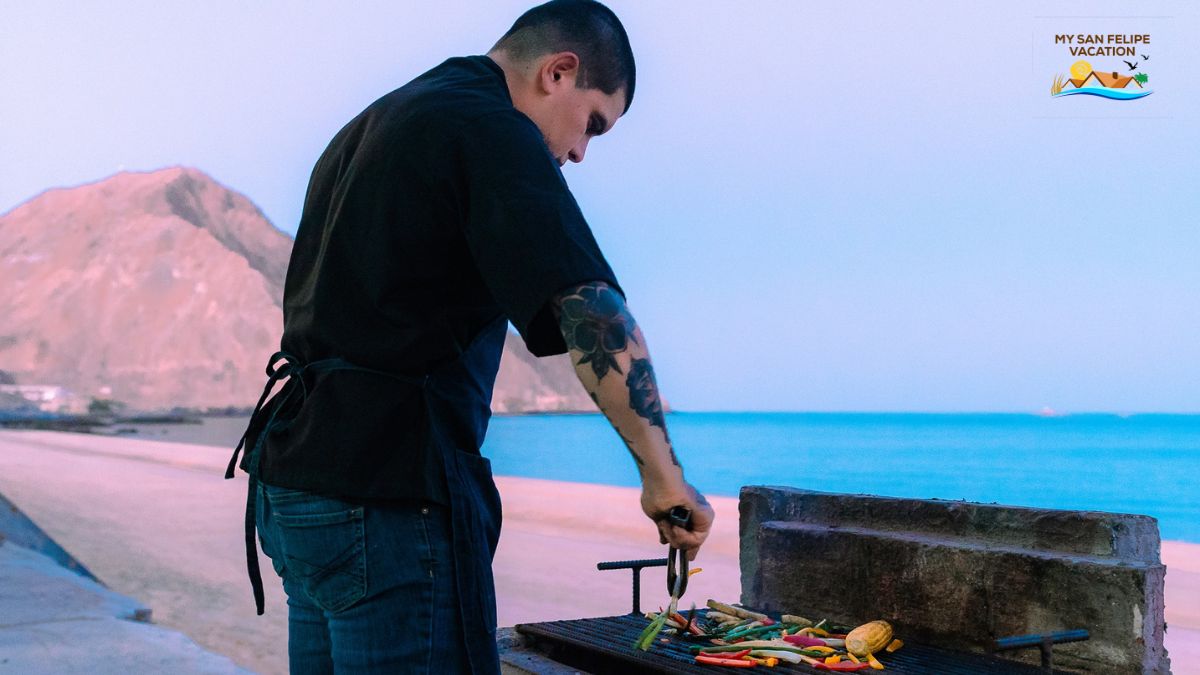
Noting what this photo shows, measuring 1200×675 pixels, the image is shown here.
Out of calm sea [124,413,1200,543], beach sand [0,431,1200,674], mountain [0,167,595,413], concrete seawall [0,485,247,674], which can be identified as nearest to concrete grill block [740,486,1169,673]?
concrete seawall [0,485,247,674]

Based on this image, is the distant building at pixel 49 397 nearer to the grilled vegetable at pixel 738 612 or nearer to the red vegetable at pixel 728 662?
the grilled vegetable at pixel 738 612

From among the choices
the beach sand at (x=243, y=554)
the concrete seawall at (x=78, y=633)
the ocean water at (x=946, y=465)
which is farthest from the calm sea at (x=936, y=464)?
the concrete seawall at (x=78, y=633)

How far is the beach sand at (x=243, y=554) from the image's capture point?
788cm

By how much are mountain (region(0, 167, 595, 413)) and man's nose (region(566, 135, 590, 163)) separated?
110715mm

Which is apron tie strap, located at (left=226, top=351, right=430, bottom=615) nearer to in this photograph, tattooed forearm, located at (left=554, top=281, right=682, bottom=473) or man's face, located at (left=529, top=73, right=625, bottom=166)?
tattooed forearm, located at (left=554, top=281, right=682, bottom=473)

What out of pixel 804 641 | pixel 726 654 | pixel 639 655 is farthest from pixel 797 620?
pixel 639 655

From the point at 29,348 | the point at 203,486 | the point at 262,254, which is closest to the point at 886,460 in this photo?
the point at 203,486

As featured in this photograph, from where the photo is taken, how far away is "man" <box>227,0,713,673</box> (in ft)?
5.48

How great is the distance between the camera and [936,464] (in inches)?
2267

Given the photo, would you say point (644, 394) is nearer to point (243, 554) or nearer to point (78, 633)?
point (78, 633)

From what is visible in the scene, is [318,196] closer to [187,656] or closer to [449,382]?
[449,382]

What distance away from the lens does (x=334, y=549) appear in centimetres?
176

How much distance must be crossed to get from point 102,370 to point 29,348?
820cm

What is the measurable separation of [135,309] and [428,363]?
12227 cm
